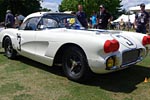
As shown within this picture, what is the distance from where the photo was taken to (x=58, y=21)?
23.4 ft

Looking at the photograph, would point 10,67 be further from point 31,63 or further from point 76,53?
point 76,53

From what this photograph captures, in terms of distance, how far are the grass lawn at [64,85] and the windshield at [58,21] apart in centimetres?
104

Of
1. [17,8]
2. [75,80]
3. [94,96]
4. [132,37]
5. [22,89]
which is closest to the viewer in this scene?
[94,96]

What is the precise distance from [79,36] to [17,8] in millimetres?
43791

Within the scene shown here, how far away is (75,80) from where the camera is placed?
5.86m

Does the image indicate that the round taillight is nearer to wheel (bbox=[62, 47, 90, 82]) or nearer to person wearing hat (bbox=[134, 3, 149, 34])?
wheel (bbox=[62, 47, 90, 82])

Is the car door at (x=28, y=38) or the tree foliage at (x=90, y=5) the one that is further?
the tree foliage at (x=90, y=5)

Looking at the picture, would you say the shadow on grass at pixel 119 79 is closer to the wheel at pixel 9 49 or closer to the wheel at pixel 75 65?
the wheel at pixel 75 65

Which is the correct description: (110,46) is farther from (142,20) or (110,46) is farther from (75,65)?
(142,20)

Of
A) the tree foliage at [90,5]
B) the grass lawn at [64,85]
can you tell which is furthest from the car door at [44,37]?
the tree foliage at [90,5]

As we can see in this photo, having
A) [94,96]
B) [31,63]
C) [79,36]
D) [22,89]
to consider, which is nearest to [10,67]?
[31,63]

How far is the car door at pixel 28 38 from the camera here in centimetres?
689

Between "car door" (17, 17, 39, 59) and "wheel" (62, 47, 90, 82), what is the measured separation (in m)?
1.13

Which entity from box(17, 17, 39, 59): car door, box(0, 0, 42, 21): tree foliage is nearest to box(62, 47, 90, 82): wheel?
box(17, 17, 39, 59): car door
